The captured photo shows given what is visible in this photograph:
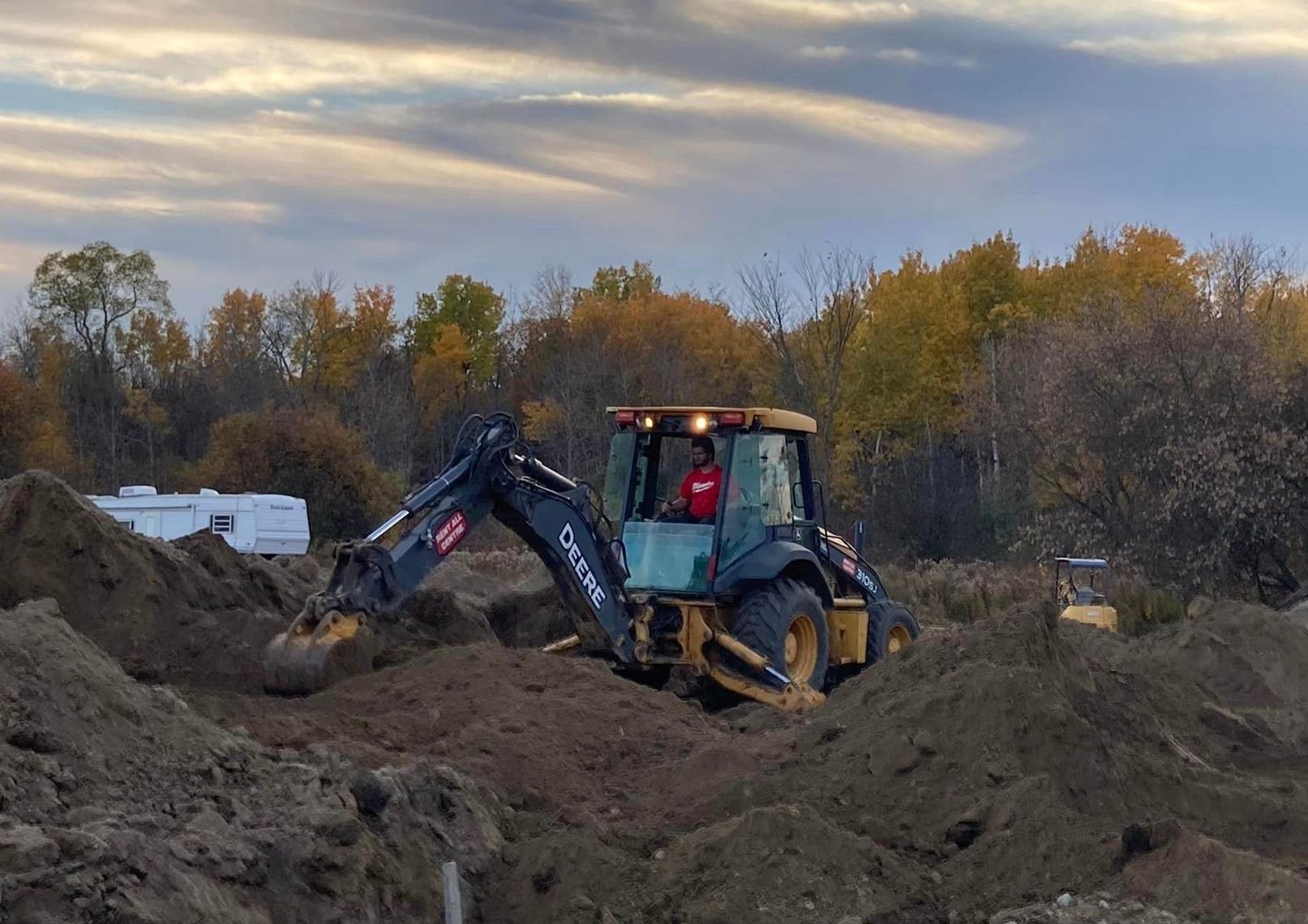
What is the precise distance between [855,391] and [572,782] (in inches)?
1780

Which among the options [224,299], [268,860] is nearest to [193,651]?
[268,860]

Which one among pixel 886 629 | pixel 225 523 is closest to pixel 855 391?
pixel 225 523

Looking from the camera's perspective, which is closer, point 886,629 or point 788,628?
point 788,628

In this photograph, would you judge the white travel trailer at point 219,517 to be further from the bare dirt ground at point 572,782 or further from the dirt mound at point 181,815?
the dirt mound at point 181,815

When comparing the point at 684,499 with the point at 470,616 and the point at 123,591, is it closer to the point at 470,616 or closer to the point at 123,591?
the point at 470,616

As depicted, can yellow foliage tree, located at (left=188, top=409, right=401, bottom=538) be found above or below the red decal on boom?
below

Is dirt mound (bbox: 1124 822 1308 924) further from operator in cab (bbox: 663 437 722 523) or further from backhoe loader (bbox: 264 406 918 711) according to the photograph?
operator in cab (bbox: 663 437 722 523)

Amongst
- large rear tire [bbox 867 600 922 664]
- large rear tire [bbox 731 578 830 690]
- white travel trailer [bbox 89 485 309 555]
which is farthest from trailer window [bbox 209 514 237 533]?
large rear tire [bbox 731 578 830 690]

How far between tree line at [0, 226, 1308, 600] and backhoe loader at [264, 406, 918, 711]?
0.89 m

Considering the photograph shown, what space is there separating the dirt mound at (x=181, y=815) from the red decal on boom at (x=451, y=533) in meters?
2.82

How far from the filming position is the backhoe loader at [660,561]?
34.2 ft

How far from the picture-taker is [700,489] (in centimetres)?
1293

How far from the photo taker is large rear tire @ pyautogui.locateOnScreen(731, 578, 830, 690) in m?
12.5

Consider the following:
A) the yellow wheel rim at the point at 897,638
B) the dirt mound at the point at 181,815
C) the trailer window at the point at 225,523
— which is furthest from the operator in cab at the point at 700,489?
the trailer window at the point at 225,523
